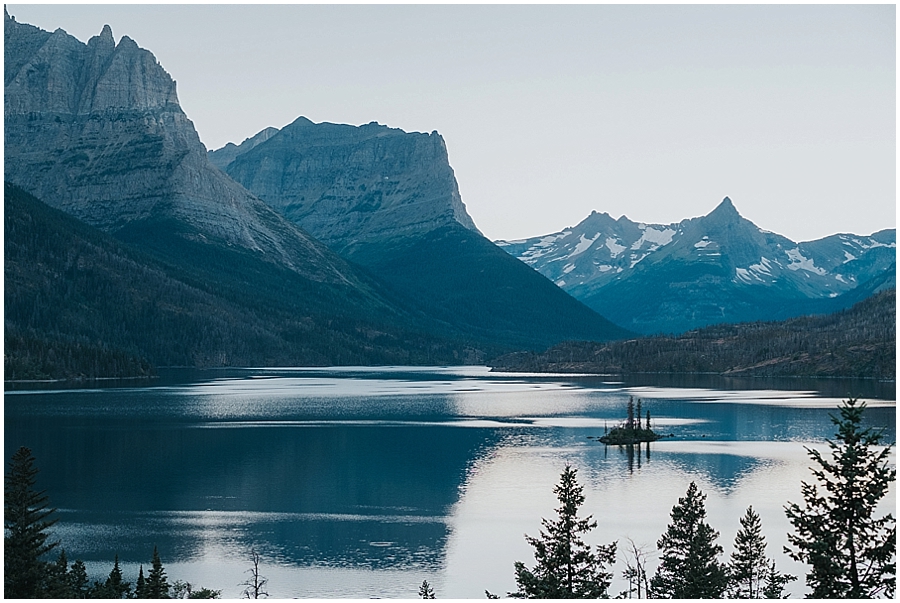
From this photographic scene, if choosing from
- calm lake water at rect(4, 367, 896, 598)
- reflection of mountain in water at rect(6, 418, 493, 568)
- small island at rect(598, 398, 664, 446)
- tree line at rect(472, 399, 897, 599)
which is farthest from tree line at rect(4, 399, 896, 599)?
small island at rect(598, 398, 664, 446)

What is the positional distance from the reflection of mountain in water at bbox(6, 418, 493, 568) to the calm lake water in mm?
285

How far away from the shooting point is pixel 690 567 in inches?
2138

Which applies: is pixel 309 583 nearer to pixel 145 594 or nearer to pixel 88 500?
pixel 145 594

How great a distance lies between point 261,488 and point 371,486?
10.7 metres

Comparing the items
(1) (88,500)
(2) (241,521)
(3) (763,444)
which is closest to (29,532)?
(2) (241,521)

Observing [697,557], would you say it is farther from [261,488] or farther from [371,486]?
[261,488]

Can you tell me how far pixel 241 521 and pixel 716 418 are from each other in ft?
362

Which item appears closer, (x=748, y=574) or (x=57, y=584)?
(x=57, y=584)

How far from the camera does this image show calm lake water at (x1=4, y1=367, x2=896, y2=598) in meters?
74.8

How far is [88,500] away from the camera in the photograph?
99.1 meters

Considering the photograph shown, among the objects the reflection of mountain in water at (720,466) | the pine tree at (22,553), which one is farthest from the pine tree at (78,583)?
the reflection of mountain in water at (720,466)

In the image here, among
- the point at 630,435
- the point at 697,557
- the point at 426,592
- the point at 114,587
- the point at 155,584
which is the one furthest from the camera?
the point at 630,435

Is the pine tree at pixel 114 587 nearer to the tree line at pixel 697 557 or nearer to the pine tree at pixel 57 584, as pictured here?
the tree line at pixel 697 557

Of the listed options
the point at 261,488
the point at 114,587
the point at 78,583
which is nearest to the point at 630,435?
the point at 261,488
